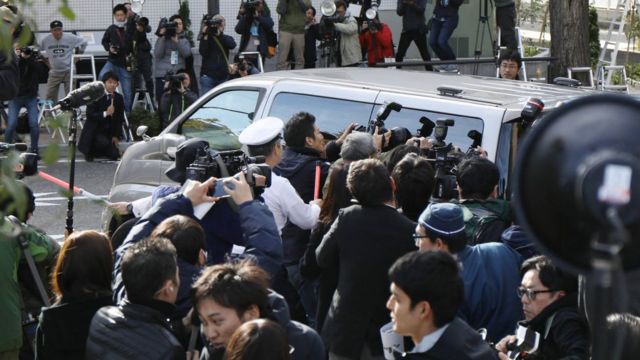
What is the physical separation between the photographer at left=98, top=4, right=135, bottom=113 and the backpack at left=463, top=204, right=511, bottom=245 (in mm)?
12121

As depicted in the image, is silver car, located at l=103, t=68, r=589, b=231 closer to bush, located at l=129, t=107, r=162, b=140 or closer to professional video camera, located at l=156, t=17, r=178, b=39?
bush, located at l=129, t=107, r=162, b=140

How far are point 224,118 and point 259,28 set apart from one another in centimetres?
957

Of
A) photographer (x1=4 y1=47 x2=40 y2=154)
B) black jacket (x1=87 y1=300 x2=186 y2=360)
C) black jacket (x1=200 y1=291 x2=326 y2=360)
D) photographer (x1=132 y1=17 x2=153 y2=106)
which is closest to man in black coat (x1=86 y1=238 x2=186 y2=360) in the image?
black jacket (x1=87 y1=300 x2=186 y2=360)

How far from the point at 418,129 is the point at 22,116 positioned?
10.5m

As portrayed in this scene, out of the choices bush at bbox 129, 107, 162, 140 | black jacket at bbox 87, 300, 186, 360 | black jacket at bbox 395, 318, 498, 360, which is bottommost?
bush at bbox 129, 107, 162, 140

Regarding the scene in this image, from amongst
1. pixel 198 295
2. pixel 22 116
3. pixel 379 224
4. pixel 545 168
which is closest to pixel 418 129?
pixel 379 224

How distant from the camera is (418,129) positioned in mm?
6844

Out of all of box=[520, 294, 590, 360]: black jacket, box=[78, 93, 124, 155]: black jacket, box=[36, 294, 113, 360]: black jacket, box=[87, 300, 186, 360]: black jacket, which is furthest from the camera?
box=[78, 93, 124, 155]: black jacket

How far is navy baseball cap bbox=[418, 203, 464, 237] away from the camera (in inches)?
183

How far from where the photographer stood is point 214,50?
1684 cm

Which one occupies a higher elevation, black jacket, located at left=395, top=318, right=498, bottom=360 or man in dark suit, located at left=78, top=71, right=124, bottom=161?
black jacket, located at left=395, top=318, right=498, bottom=360

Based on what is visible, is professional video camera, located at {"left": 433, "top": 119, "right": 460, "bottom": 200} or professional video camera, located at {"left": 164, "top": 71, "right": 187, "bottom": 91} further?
professional video camera, located at {"left": 164, "top": 71, "right": 187, "bottom": 91}

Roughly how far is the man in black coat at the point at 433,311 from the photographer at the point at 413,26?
13002mm

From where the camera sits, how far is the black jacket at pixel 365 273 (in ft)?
16.4
